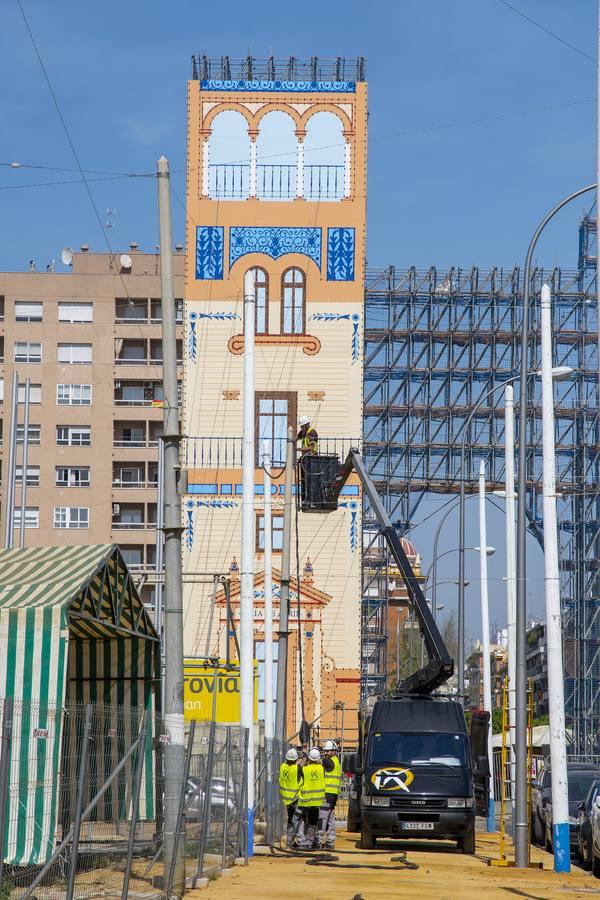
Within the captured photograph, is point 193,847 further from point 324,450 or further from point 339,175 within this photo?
point 339,175

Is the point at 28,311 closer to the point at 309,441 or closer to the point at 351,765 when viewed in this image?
the point at 309,441

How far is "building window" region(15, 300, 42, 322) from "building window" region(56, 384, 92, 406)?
13.3ft

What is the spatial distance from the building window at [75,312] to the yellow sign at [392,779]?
61.8 m

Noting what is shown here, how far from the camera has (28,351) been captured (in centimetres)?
8750

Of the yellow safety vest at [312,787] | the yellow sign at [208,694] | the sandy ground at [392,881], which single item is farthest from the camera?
the yellow sign at [208,694]

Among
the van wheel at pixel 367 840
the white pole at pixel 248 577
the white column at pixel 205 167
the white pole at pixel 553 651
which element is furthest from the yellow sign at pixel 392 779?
the white column at pixel 205 167

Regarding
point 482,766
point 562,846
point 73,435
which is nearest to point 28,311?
point 73,435

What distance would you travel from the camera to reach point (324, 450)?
5391cm

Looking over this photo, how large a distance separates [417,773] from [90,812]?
34.1 ft

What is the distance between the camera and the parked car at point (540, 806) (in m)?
31.7

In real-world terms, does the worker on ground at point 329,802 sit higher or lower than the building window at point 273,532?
lower

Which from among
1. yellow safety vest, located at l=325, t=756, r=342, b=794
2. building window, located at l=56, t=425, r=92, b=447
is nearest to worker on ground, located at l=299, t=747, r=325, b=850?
yellow safety vest, located at l=325, t=756, r=342, b=794

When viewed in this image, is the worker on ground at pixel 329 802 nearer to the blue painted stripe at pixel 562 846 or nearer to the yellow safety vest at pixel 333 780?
the yellow safety vest at pixel 333 780

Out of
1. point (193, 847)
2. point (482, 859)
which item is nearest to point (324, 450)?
point (482, 859)
